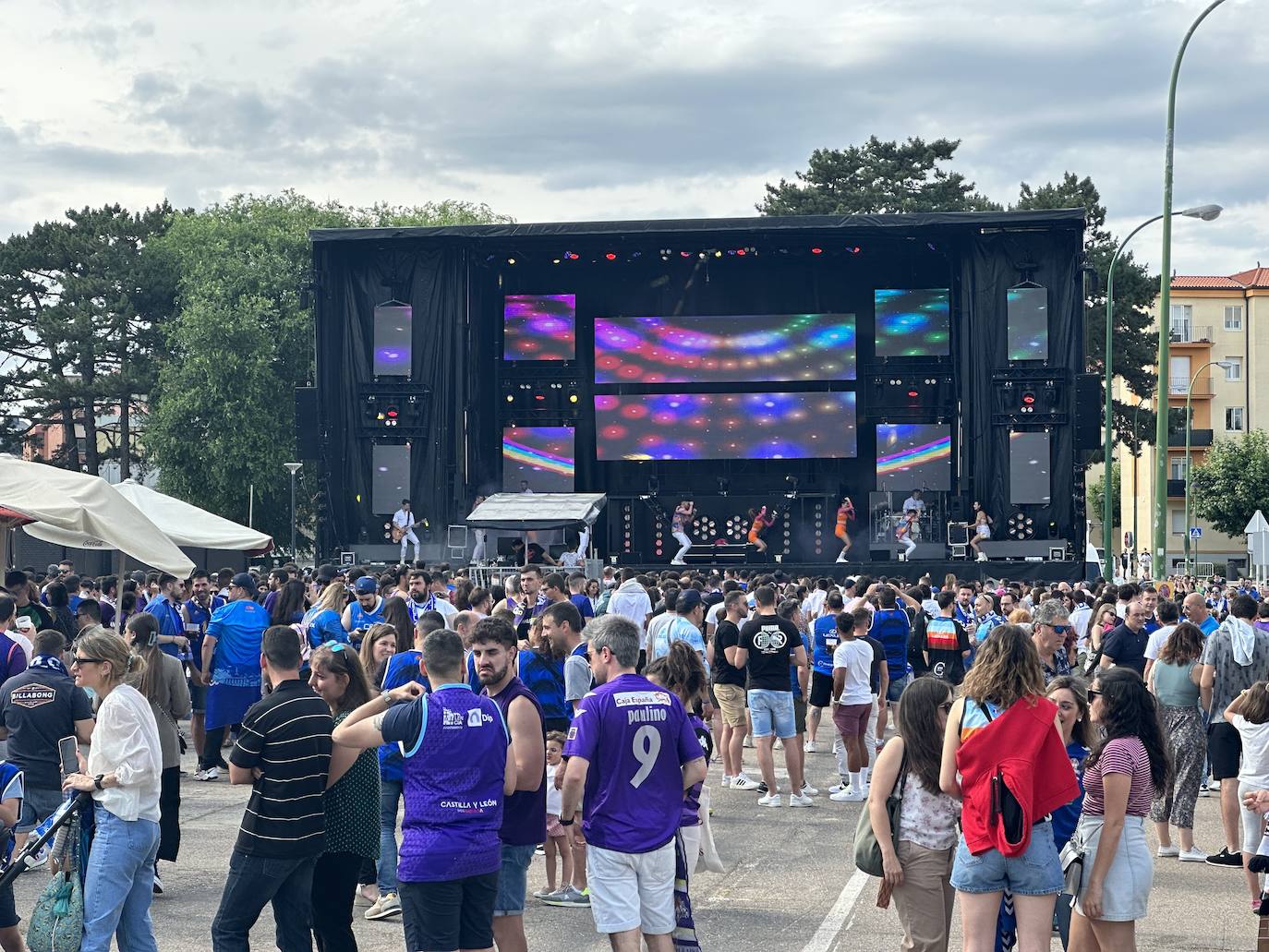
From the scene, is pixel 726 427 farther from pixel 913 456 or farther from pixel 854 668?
pixel 854 668

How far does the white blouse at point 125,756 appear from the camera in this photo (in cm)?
626

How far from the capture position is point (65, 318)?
5112cm

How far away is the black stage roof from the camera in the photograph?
29.0 metres

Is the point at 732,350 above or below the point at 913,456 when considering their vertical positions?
above

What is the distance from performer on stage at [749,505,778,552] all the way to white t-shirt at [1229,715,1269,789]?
23787 millimetres

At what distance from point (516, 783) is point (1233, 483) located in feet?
213

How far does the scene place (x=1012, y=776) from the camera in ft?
18.3

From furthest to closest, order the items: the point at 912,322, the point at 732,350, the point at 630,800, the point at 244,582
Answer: the point at 732,350 < the point at 912,322 < the point at 244,582 < the point at 630,800

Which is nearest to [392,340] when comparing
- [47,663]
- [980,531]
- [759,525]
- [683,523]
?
[683,523]

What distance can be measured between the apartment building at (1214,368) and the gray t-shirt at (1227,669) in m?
70.8

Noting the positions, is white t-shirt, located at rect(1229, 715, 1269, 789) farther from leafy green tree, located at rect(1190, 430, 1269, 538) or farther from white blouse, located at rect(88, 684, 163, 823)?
leafy green tree, located at rect(1190, 430, 1269, 538)

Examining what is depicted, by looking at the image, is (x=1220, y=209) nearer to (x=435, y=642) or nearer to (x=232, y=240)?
(x=435, y=642)

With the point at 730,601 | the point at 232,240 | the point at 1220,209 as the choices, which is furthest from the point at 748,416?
the point at 232,240

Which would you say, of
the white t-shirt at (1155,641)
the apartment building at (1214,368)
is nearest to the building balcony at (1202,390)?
the apartment building at (1214,368)
